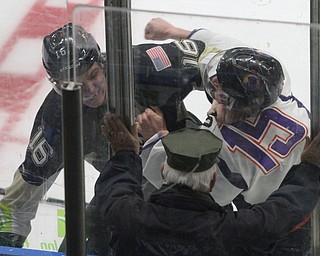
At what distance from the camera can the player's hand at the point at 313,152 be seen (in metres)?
2.43

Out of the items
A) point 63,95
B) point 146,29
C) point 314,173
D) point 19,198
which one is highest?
point 146,29

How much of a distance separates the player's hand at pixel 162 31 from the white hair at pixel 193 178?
32cm

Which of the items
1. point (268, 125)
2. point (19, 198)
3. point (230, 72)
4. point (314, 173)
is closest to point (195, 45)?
point (230, 72)

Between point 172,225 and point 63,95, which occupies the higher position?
point 63,95

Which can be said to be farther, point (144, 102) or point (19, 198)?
point (19, 198)

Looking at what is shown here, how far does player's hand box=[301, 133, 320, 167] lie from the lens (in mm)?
2428

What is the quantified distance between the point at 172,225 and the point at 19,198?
19.9 inches

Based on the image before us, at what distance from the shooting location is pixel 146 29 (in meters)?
2.48

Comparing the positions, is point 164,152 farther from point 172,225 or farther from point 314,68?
point 314,68

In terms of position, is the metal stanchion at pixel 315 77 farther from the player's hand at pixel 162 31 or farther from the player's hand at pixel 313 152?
the player's hand at pixel 162 31

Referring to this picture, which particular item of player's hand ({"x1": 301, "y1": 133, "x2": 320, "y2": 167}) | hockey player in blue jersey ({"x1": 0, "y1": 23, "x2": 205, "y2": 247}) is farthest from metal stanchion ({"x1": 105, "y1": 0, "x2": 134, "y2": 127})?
player's hand ({"x1": 301, "y1": 133, "x2": 320, "y2": 167})

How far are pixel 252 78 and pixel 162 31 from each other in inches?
9.6

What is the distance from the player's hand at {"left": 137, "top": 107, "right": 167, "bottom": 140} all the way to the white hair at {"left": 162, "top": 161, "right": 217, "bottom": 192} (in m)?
0.10

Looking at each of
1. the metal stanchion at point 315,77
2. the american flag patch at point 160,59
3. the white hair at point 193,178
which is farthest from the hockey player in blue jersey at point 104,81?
the metal stanchion at point 315,77
